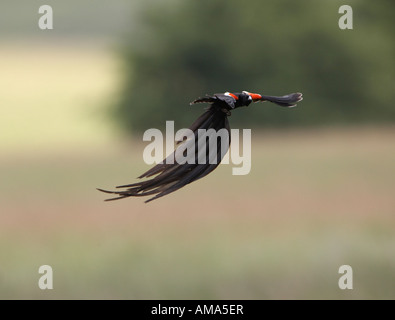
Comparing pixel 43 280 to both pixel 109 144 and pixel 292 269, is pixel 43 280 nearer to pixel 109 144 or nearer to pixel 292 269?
pixel 292 269

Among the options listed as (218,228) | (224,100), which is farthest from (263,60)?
(224,100)

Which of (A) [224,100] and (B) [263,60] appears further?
(B) [263,60]

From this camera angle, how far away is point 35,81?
28.3 m

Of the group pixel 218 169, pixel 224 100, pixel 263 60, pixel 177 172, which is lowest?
pixel 177 172

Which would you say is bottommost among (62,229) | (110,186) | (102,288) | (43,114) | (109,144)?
(102,288)

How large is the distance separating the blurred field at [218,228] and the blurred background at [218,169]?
0.08 ft

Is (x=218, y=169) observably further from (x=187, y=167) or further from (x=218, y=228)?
(x=187, y=167)

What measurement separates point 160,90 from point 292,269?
14.9 metres

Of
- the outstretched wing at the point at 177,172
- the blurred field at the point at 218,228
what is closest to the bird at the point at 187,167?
the outstretched wing at the point at 177,172

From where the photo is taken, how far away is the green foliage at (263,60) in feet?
70.9

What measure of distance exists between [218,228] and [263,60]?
13122 mm

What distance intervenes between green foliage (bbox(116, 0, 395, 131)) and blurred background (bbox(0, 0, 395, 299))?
4 cm

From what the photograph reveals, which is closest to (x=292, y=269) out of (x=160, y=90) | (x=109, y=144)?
(x=109, y=144)

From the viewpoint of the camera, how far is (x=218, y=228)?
9727mm
